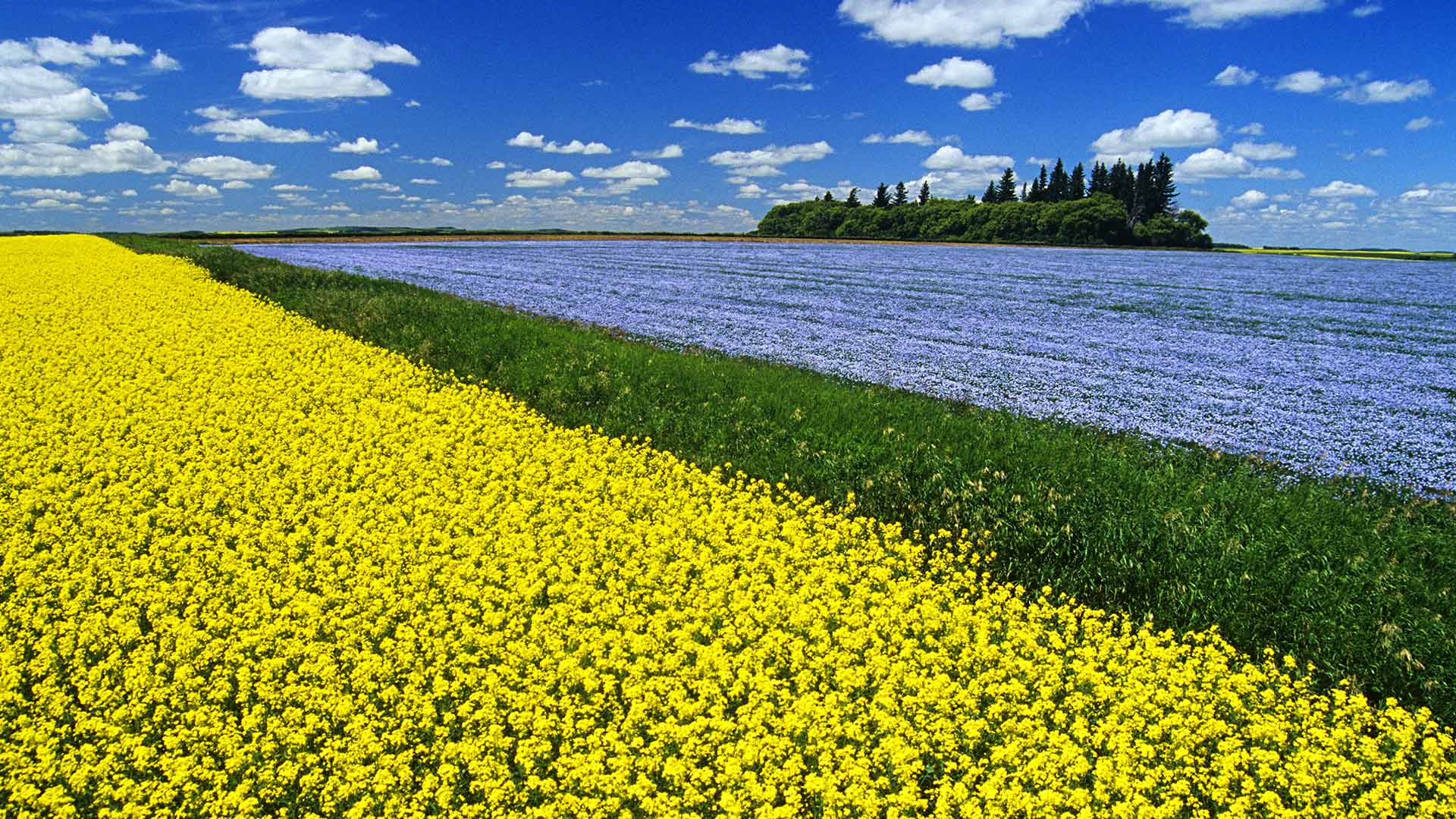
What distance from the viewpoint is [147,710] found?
4.62m

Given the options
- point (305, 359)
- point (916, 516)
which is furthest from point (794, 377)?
point (305, 359)

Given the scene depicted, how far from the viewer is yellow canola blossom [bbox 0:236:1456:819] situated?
→ 13.1 ft

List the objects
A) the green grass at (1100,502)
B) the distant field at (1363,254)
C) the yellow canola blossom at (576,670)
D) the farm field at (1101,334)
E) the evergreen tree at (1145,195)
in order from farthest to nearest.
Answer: the evergreen tree at (1145,195)
the distant field at (1363,254)
the farm field at (1101,334)
the green grass at (1100,502)
the yellow canola blossom at (576,670)

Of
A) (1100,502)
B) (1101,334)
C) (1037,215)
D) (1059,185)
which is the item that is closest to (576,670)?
(1100,502)

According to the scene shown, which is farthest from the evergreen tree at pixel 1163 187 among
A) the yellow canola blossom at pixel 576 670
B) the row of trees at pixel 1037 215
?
the yellow canola blossom at pixel 576 670

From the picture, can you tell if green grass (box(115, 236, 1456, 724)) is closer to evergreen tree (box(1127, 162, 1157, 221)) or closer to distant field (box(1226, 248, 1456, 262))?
distant field (box(1226, 248, 1456, 262))

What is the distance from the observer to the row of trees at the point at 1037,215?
82.4 meters

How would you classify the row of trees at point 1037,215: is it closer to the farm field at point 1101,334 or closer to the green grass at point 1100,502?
the farm field at point 1101,334

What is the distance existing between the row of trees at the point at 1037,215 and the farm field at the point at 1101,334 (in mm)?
42541

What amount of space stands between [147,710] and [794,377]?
8.98 meters

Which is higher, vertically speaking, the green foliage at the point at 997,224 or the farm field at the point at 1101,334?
the green foliage at the point at 997,224

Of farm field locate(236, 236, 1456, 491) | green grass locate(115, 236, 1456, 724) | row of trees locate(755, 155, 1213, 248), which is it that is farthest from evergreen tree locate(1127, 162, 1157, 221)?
green grass locate(115, 236, 1456, 724)

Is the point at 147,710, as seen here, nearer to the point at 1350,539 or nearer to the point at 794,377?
the point at 1350,539

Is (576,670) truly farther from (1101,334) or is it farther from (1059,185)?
(1059,185)
